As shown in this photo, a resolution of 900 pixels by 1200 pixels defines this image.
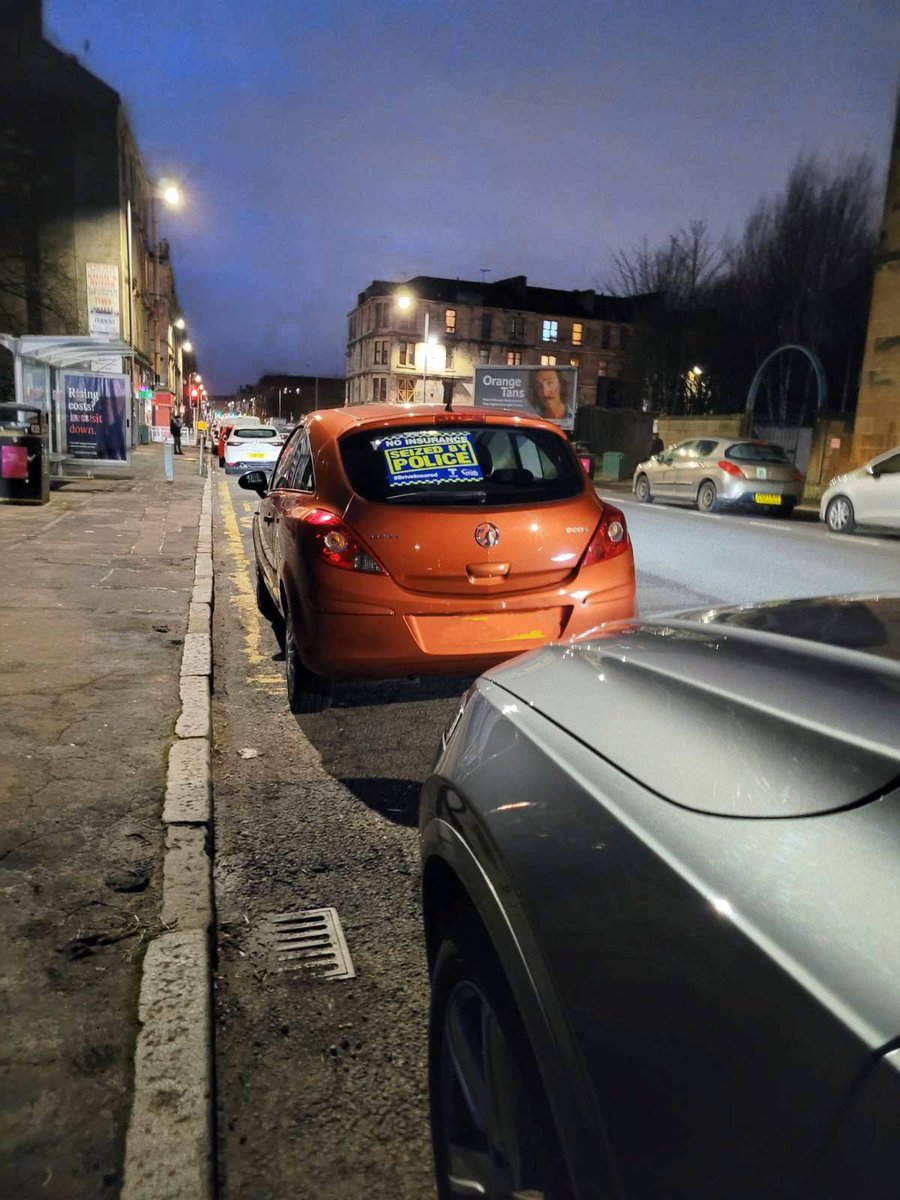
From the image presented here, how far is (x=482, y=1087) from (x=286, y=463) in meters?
5.18

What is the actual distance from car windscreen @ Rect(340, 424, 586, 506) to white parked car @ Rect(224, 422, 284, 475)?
943 inches

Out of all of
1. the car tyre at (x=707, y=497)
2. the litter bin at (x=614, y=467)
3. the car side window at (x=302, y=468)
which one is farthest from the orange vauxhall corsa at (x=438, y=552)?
the litter bin at (x=614, y=467)

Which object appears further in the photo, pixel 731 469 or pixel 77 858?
pixel 731 469

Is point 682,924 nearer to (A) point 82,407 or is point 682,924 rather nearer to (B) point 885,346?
(A) point 82,407

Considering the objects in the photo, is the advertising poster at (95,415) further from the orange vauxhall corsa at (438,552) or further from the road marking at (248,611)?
the orange vauxhall corsa at (438,552)

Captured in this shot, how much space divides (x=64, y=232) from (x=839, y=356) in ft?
122

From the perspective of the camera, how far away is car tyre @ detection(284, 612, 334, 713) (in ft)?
16.1

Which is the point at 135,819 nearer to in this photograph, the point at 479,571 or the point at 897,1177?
the point at 479,571

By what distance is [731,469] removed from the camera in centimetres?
1820

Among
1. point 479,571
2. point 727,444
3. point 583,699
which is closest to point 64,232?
point 727,444

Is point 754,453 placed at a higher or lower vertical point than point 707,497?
higher

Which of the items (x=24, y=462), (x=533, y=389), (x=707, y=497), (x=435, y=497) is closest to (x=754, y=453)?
(x=707, y=497)

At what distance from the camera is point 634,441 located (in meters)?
40.4

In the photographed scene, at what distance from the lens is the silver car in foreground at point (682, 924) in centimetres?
95
